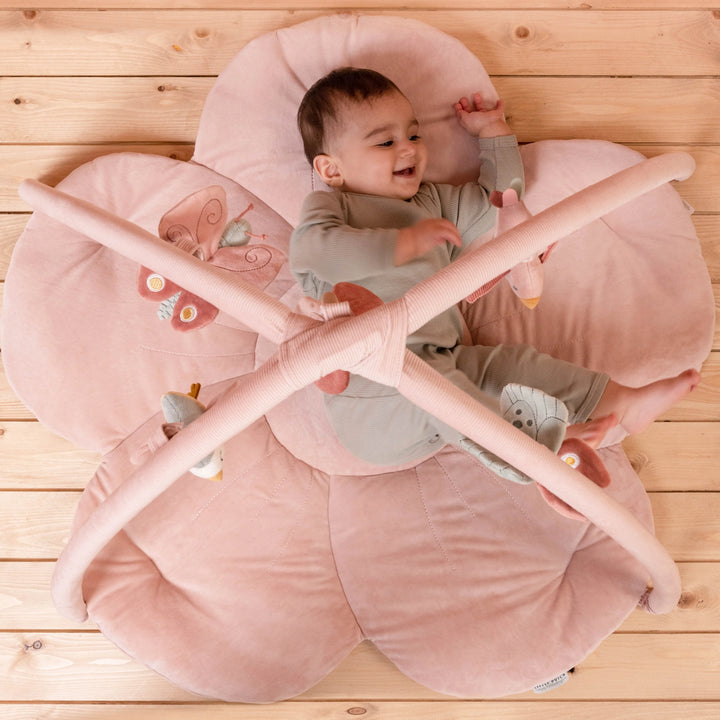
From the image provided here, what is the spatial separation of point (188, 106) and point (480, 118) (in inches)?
21.0

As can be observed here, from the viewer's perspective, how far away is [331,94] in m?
1.03

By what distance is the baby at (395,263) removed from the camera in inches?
38.8

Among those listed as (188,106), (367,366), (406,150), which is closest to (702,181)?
(406,150)

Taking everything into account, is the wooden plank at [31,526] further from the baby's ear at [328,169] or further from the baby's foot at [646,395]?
the baby's foot at [646,395]

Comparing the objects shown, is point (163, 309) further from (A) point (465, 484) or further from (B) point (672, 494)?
(B) point (672, 494)

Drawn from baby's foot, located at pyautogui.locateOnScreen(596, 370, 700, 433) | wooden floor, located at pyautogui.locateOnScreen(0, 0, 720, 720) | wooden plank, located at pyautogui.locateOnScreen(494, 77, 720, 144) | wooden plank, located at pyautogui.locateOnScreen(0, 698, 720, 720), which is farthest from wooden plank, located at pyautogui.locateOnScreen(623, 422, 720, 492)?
wooden plank, located at pyautogui.locateOnScreen(494, 77, 720, 144)

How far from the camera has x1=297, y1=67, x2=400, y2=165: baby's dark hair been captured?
1021 millimetres

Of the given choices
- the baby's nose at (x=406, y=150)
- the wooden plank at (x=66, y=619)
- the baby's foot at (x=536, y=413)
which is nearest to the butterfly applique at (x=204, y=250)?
the baby's nose at (x=406, y=150)

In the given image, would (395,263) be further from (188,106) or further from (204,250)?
(188,106)

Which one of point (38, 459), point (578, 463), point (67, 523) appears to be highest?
point (578, 463)

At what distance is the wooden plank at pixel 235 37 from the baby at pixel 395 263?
0.88 feet

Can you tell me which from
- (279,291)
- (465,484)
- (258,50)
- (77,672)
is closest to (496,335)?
(465,484)

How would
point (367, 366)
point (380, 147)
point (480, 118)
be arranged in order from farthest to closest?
1. point (480, 118)
2. point (380, 147)
3. point (367, 366)

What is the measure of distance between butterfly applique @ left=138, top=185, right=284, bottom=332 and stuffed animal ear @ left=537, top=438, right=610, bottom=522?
537 millimetres
